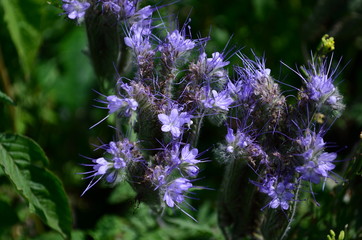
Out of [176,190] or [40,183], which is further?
[40,183]

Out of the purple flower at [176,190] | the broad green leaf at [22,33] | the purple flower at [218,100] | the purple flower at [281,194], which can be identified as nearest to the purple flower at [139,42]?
the purple flower at [218,100]

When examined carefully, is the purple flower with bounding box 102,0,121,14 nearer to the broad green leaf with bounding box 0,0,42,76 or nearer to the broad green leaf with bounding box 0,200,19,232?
the broad green leaf with bounding box 0,0,42,76

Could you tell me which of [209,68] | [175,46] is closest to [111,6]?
[175,46]

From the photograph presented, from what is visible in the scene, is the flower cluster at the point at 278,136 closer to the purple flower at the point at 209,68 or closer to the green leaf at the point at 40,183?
the purple flower at the point at 209,68

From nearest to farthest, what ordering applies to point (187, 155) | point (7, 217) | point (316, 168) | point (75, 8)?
point (316, 168)
point (187, 155)
point (75, 8)
point (7, 217)

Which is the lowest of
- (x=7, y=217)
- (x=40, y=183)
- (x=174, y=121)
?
(x=7, y=217)

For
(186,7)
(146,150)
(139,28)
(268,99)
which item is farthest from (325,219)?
(186,7)

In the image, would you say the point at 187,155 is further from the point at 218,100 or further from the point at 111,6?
the point at 111,6
